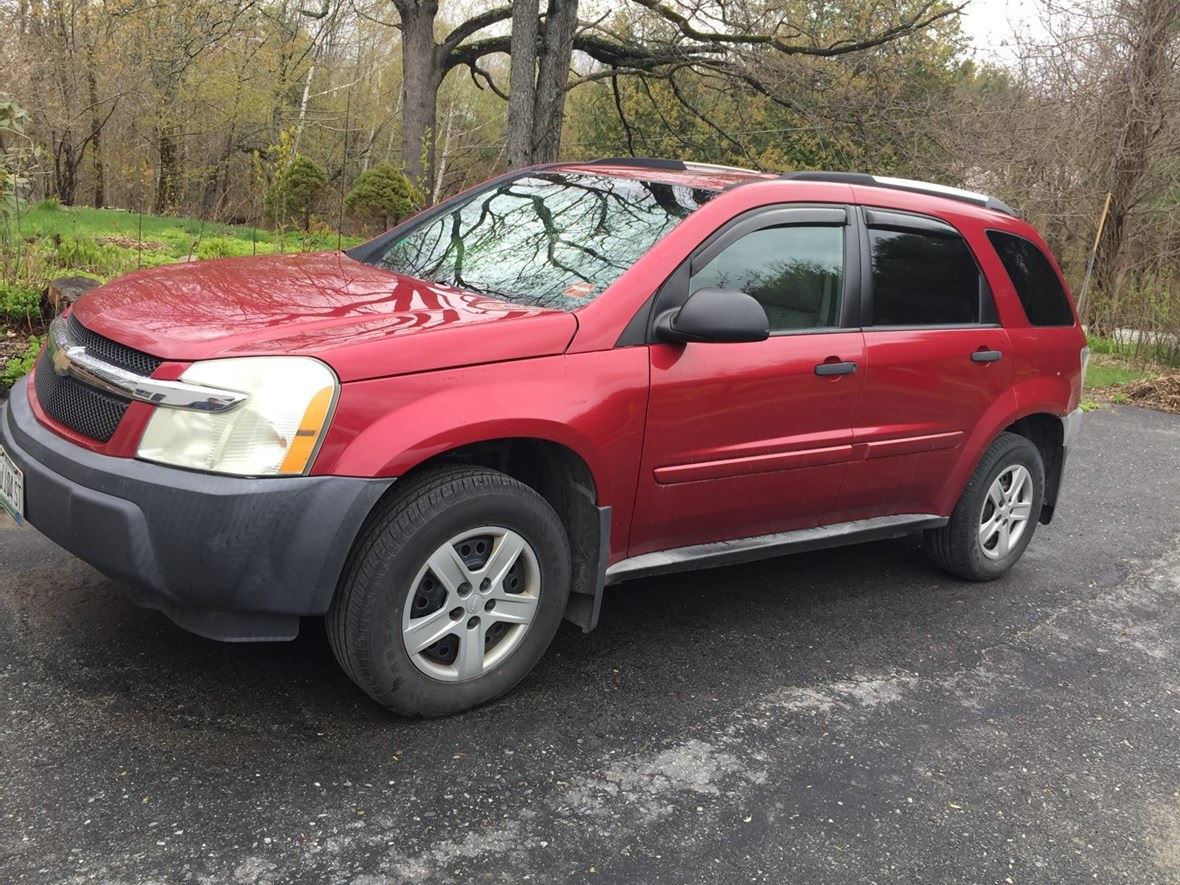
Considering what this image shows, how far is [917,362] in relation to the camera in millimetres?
4461

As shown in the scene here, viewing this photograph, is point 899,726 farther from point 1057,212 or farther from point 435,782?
point 1057,212

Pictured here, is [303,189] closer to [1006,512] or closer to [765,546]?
[1006,512]

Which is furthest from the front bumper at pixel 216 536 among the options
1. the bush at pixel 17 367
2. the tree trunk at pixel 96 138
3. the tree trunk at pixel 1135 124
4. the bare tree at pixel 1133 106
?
the tree trunk at pixel 96 138

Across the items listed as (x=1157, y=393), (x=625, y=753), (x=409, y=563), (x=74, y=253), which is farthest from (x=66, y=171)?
(x=625, y=753)

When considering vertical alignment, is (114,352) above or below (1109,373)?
above

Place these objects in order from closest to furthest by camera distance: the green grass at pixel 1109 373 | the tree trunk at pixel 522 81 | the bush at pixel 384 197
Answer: the green grass at pixel 1109 373
the tree trunk at pixel 522 81
the bush at pixel 384 197

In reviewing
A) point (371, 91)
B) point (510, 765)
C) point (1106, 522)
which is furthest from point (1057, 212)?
point (371, 91)

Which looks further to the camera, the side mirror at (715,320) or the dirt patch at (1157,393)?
the dirt patch at (1157,393)

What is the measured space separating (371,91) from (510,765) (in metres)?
40.7

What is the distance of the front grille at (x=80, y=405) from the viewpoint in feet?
10.2

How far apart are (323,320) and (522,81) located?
10961 millimetres

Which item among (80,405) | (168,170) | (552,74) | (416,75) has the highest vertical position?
(416,75)

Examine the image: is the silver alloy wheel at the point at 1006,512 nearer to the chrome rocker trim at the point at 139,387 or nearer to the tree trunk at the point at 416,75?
the chrome rocker trim at the point at 139,387

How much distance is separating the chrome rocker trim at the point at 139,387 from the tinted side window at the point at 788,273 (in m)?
1.69
